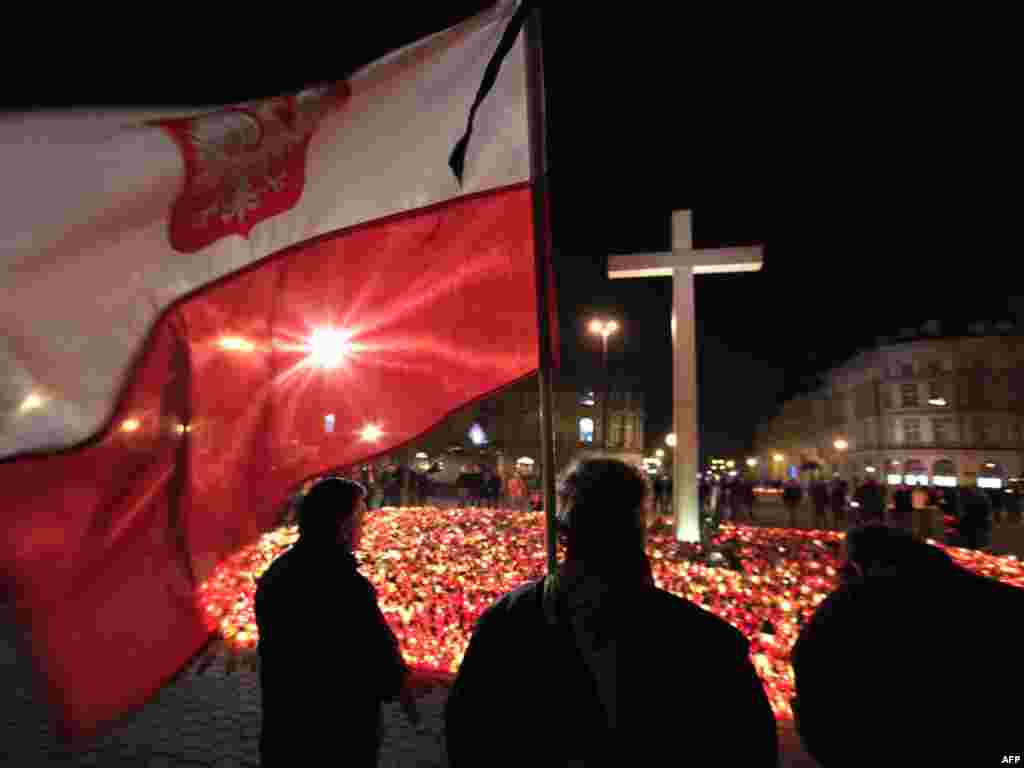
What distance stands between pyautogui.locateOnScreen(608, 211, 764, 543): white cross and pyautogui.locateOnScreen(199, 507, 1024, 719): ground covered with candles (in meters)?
Result: 0.69

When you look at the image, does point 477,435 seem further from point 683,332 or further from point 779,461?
point 779,461

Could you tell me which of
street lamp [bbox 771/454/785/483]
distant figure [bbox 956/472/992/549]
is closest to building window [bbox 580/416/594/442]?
street lamp [bbox 771/454/785/483]

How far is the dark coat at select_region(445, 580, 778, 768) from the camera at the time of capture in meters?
1.33

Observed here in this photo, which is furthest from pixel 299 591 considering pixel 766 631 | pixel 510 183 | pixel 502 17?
pixel 766 631

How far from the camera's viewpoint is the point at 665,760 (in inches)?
51.8

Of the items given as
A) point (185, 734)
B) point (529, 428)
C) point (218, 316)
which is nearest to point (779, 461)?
point (529, 428)

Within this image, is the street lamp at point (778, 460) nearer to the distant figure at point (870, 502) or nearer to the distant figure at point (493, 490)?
the distant figure at point (493, 490)

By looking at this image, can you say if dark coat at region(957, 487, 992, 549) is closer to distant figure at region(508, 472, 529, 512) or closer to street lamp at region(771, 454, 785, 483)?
distant figure at region(508, 472, 529, 512)

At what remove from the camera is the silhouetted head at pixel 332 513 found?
251 centimetres

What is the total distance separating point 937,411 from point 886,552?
245ft

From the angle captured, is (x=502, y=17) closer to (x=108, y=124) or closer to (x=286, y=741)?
(x=108, y=124)

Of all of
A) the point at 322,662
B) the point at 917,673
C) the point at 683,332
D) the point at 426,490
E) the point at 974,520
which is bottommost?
the point at 426,490

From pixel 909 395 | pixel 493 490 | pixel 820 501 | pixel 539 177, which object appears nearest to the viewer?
pixel 539 177

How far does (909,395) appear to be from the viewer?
64812 mm
